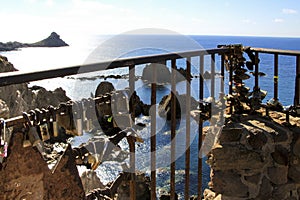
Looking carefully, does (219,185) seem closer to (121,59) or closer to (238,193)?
(238,193)

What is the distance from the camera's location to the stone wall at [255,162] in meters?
3.32

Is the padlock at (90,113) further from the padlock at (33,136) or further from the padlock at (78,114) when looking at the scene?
the padlock at (33,136)

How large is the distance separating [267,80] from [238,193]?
4038cm

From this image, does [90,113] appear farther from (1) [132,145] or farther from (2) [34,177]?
(1) [132,145]

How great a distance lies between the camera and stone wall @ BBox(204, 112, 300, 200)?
3322 millimetres

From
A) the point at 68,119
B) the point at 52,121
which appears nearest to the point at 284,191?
the point at 68,119

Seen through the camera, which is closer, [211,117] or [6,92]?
[211,117]

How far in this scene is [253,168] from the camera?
3340 mm

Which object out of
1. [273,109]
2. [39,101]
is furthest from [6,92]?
[273,109]

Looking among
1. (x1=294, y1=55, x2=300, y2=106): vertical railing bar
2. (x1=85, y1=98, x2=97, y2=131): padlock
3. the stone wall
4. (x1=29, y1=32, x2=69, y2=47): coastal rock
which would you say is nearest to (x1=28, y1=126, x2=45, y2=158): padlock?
(x1=85, y1=98, x2=97, y2=131): padlock

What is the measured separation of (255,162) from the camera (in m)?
3.34

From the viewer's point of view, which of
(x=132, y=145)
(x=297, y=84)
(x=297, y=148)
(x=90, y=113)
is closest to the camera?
(x=90, y=113)

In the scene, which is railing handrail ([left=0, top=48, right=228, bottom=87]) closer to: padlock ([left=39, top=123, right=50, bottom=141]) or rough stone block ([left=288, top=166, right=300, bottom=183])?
padlock ([left=39, top=123, right=50, bottom=141])

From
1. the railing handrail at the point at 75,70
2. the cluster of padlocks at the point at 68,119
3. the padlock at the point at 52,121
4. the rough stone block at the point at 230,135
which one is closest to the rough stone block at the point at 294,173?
the rough stone block at the point at 230,135
